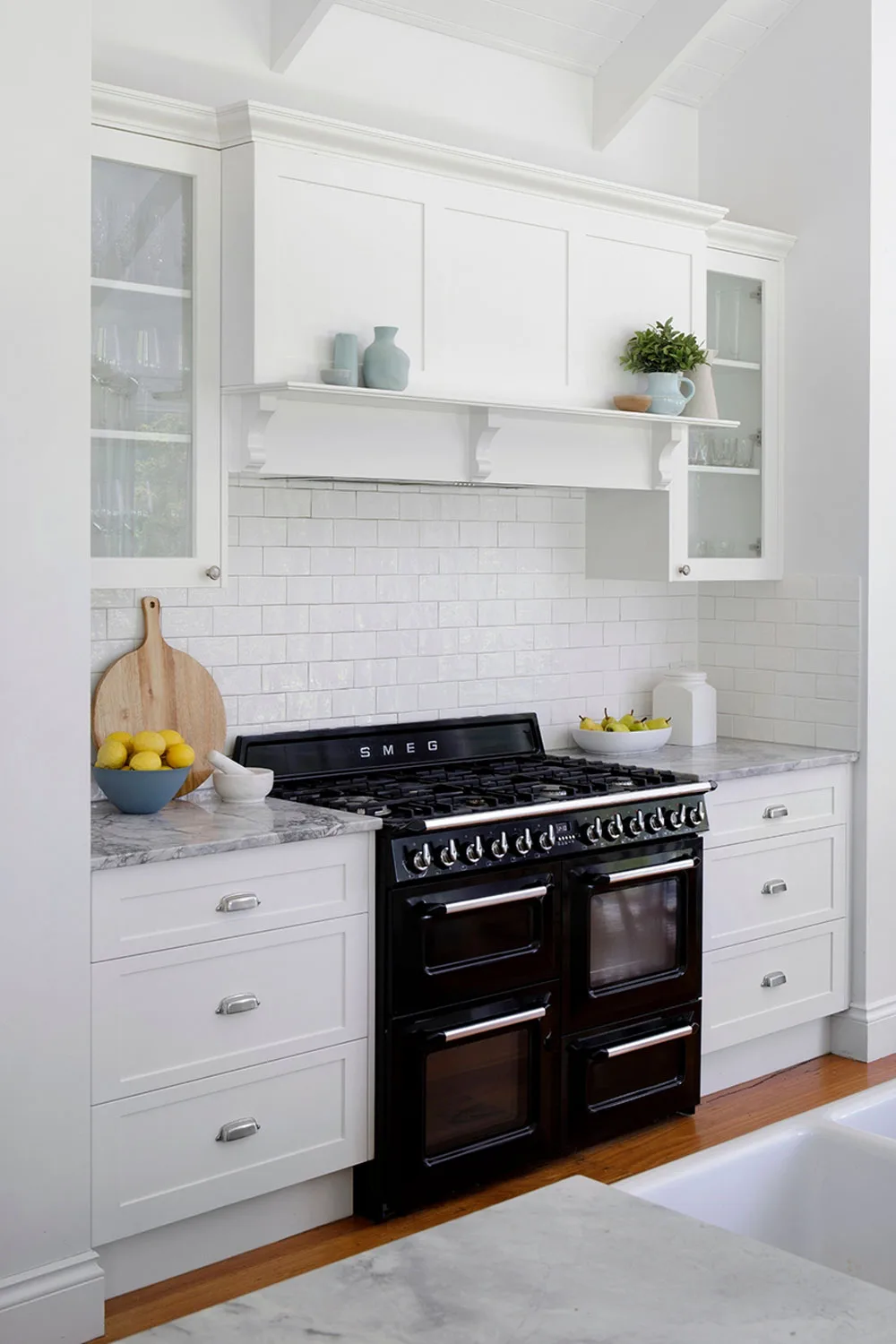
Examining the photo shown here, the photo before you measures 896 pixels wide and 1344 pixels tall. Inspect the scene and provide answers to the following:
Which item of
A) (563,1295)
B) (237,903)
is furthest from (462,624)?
(563,1295)

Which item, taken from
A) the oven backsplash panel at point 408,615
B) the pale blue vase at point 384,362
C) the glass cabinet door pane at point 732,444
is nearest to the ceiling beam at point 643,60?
the glass cabinet door pane at point 732,444

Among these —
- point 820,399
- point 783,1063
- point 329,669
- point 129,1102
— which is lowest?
point 783,1063

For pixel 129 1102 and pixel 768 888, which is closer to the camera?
pixel 129 1102

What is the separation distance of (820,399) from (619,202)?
108 cm

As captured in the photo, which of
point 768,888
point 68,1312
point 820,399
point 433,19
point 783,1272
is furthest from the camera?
point 820,399

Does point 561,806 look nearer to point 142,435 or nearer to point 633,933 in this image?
point 633,933

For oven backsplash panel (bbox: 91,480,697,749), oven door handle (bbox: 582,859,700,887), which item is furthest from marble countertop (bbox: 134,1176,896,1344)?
oven backsplash panel (bbox: 91,480,697,749)

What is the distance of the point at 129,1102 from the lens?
10.2 ft

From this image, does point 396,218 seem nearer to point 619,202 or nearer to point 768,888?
point 619,202

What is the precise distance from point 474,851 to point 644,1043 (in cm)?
90

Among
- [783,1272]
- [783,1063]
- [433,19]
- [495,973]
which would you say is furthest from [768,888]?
[783,1272]

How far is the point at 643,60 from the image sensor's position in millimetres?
4633

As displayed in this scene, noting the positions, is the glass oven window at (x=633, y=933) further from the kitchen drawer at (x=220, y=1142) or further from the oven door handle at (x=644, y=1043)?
the kitchen drawer at (x=220, y=1142)

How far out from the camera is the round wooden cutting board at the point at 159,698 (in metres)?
3.69
